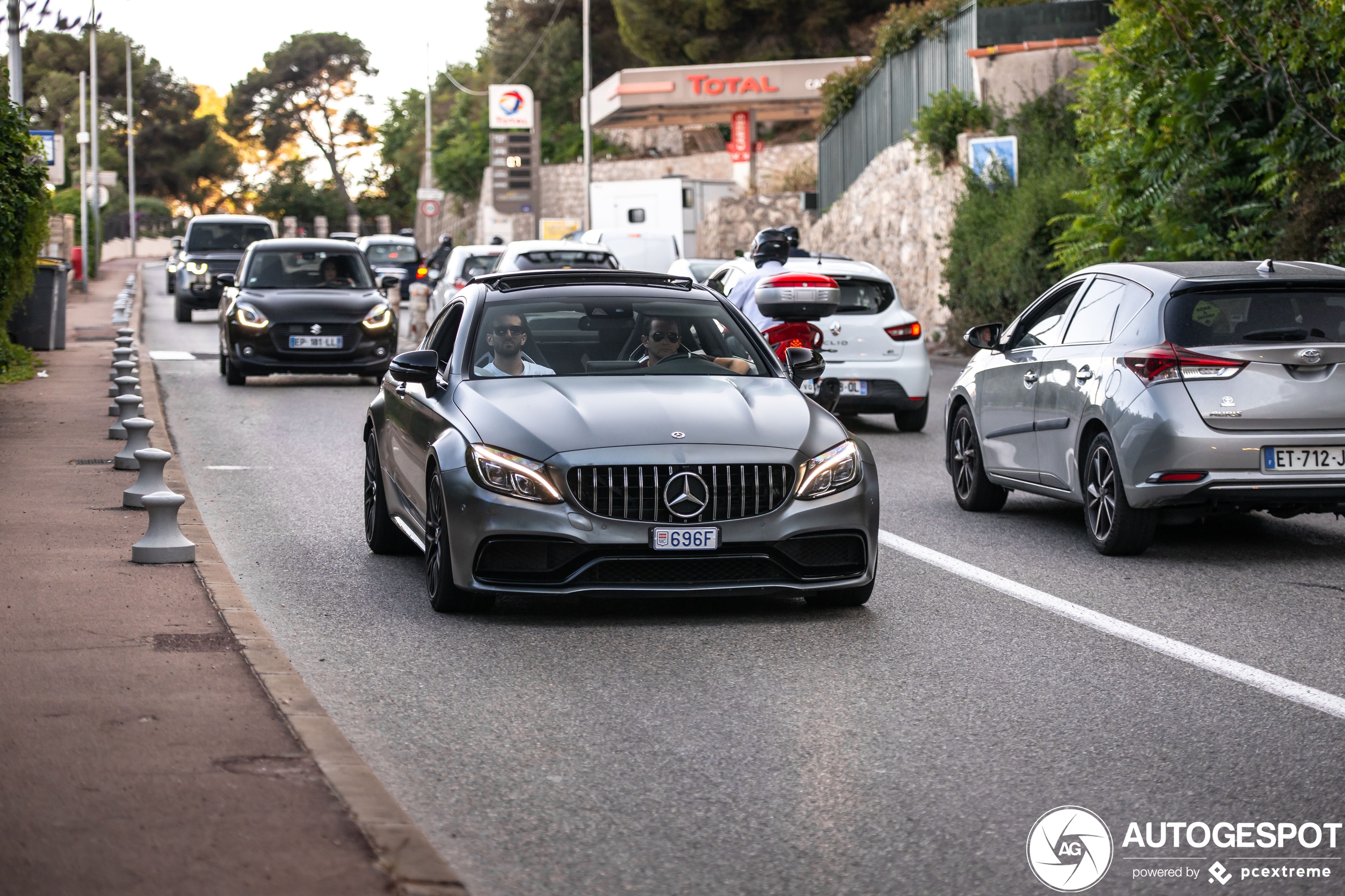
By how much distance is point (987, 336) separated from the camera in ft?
37.4

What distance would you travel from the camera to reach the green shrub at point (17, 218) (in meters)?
16.3

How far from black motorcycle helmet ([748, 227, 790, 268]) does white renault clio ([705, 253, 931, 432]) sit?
95 centimetres

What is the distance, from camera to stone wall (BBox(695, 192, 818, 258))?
50.1 m

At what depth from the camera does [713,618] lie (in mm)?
7770

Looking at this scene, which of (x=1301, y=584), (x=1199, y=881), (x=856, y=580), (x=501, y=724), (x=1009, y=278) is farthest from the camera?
(x=1009, y=278)

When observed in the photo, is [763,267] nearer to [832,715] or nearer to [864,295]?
[864,295]

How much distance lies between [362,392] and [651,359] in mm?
12309

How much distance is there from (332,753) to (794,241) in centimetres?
1138

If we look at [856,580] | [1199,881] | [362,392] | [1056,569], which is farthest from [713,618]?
[362,392]

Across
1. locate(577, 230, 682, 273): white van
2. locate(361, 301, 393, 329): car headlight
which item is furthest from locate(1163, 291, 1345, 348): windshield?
locate(577, 230, 682, 273): white van

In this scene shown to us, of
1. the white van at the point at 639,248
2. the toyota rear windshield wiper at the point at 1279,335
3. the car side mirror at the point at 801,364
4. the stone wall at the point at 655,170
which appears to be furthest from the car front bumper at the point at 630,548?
the stone wall at the point at 655,170

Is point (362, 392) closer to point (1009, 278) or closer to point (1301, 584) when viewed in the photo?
point (1009, 278)

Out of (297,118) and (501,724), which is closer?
(501,724)

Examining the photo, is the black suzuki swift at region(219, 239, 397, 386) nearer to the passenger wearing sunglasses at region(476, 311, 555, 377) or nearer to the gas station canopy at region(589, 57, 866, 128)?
the passenger wearing sunglasses at region(476, 311, 555, 377)
